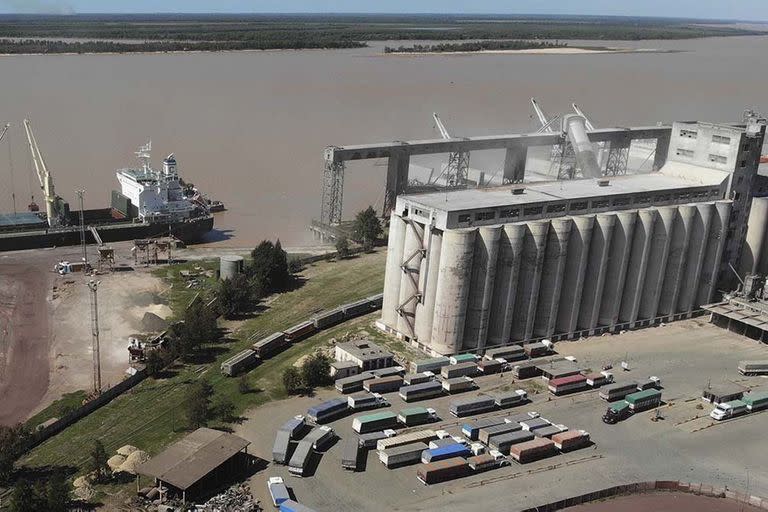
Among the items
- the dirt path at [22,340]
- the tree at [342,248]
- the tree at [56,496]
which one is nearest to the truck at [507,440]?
the tree at [56,496]

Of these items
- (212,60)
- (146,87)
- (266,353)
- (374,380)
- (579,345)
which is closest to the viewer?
(374,380)

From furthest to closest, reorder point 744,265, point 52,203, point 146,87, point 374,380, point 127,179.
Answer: point 146,87, point 127,179, point 52,203, point 744,265, point 374,380

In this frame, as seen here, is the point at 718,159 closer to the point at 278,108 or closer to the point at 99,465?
the point at 99,465

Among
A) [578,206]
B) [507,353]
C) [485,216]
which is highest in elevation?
[578,206]

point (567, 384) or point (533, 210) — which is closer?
point (567, 384)

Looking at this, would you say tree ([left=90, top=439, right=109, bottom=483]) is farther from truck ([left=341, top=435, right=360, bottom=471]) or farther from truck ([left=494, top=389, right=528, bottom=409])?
truck ([left=494, top=389, right=528, bottom=409])

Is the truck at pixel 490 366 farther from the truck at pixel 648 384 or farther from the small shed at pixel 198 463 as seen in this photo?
the small shed at pixel 198 463

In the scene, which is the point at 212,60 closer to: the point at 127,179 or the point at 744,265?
the point at 127,179

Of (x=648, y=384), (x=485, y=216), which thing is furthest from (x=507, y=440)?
(x=485, y=216)

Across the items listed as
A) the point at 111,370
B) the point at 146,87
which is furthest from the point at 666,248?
the point at 146,87
